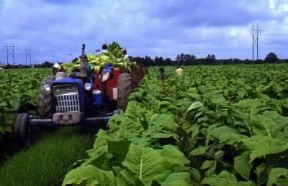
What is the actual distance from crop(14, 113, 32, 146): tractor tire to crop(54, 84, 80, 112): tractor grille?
30.1 inches

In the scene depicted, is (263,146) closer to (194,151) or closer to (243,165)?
(243,165)

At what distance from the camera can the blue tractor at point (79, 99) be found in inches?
402

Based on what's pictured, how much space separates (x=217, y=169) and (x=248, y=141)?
0.47 meters

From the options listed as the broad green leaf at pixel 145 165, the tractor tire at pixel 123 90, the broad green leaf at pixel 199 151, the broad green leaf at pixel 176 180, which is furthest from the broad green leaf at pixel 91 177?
the tractor tire at pixel 123 90

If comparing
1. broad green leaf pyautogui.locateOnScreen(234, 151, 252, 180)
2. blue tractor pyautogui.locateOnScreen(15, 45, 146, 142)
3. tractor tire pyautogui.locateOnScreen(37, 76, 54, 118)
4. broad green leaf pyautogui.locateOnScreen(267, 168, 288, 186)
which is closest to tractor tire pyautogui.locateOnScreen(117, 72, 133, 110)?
blue tractor pyautogui.locateOnScreen(15, 45, 146, 142)

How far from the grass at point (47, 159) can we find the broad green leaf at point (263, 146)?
459cm

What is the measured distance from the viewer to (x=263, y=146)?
3.34m

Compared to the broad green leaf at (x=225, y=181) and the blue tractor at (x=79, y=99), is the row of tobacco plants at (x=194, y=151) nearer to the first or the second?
the broad green leaf at (x=225, y=181)

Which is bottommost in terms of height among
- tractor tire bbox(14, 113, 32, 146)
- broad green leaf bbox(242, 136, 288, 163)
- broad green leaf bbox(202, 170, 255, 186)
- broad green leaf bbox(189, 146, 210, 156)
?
tractor tire bbox(14, 113, 32, 146)

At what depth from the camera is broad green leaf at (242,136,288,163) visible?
3.25m

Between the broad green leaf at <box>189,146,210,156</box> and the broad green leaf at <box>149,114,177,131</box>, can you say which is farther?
the broad green leaf at <box>149,114,177,131</box>

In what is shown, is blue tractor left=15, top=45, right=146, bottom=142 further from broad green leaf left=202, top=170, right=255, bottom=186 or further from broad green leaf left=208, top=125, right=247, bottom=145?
broad green leaf left=202, top=170, right=255, bottom=186

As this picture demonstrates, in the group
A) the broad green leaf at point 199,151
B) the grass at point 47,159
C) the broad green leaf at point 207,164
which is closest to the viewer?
the broad green leaf at point 207,164

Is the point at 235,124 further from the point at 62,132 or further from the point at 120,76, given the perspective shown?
the point at 62,132
